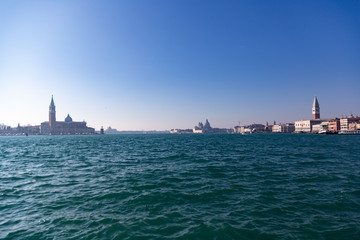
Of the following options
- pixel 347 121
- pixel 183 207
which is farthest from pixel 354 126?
pixel 183 207

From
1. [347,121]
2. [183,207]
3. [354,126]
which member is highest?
[347,121]

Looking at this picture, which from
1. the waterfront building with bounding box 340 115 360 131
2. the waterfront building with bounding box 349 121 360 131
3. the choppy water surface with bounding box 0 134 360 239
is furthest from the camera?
the waterfront building with bounding box 340 115 360 131

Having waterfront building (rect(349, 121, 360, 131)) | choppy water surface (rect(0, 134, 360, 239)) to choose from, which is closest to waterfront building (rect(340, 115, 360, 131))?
waterfront building (rect(349, 121, 360, 131))

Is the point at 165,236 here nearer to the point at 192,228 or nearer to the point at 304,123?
the point at 192,228

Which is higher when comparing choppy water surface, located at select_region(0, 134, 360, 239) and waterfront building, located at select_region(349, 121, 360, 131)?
waterfront building, located at select_region(349, 121, 360, 131)

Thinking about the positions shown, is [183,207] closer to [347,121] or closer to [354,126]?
[354,126]

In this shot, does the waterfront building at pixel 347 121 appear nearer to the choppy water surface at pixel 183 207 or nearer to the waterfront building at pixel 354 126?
the waterfront building at pixel 354 126

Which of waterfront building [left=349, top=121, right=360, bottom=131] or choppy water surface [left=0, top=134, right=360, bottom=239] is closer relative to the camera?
choppy water surface [left=0, top=134, right=360, bottom=239]

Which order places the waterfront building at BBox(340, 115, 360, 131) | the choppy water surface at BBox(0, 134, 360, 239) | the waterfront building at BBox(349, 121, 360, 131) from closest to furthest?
the choppy water surface at BBox(0, 134, 360, 239) → the waterfront building at BBox(349, 121, 360, 131) → the waterfront building at BBox(340, 115, 360, 131)

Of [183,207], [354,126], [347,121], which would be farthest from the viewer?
[347,121]

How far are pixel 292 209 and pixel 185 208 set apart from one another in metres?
5.13

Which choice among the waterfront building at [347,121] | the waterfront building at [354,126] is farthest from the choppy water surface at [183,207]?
the waterfront building at [347,121]

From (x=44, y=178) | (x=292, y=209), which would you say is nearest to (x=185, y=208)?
(x=292, y=209)

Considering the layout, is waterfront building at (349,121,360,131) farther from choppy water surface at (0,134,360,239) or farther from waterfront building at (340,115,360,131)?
choppy water surface at (0,134,360,239)
